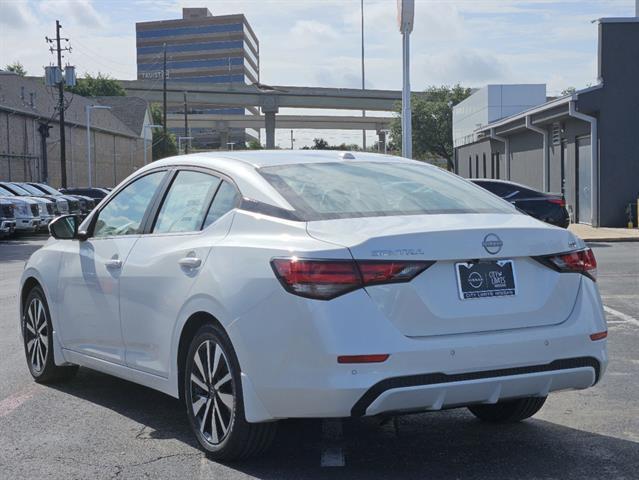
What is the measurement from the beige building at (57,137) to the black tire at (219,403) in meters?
49.0

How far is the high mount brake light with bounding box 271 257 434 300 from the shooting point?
4.41m

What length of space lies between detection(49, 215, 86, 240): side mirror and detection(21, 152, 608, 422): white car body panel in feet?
5.18

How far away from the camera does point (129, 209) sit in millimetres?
6312

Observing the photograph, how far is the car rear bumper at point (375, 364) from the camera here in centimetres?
438

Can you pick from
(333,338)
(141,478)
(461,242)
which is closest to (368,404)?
(333,338)

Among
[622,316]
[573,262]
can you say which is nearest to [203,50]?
[622,316]

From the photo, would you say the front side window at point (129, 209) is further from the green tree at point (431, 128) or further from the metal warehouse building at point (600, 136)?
the green tree at point (431, 128)

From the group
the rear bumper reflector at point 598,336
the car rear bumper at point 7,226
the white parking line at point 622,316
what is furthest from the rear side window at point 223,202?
the car rear bumper at point 7,226

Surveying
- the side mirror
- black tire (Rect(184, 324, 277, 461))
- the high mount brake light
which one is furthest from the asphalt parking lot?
the side mirror

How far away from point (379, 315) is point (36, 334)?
145 inches

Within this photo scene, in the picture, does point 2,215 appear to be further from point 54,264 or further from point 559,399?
point 559,399

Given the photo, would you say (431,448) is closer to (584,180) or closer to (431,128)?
(584,180)

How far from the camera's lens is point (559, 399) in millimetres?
6566

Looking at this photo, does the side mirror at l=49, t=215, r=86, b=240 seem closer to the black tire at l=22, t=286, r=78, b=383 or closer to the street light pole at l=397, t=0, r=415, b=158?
the black tire at l=22, t=286, r=78, b=383
